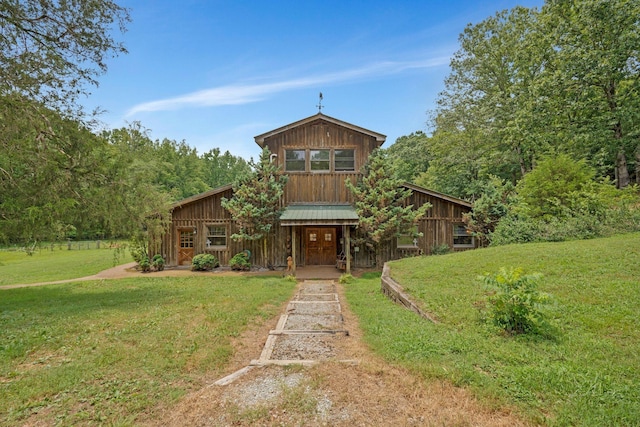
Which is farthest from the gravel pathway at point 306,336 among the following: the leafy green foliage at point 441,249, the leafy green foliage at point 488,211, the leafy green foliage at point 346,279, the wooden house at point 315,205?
the leafy green foliage at point 488,211

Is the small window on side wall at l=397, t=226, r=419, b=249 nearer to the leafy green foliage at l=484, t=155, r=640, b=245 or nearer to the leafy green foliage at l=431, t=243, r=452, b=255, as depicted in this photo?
the leafy green foliage at l=431, t=243, r=452, b=255

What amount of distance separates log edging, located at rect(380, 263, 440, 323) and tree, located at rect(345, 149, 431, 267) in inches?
112

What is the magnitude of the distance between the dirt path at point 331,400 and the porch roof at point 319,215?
8.58m

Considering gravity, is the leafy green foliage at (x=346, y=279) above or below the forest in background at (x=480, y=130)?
below

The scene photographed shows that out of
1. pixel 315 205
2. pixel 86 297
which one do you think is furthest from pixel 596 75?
pixel 86 297

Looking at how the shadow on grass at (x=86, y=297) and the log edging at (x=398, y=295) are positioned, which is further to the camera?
the shadow on grass at (x=86, y=297)

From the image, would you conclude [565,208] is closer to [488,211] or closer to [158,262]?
[488,211]

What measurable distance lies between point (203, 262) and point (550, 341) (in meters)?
13.9

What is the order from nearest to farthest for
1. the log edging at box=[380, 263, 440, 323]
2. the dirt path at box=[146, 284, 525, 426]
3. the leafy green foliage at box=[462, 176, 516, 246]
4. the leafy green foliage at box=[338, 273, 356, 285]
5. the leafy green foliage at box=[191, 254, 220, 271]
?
the dirt path at box=[146, 284, 525, 426]
the log edging at box=[380, 263, 440, 323]
the leafy green foliage at box=[338, 273, 356, 285]
the leafy green foliage at box=[462, 176, 516, 246]
the leafy green foliage at box=[191, 254, 220, 271]

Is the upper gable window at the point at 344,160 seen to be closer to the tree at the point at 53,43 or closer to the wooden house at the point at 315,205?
the wooden house at the point at 315,205

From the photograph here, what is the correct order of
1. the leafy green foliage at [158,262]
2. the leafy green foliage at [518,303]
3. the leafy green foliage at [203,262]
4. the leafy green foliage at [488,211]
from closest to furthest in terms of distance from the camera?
1. the leafy green foliage at [518,303]
2. the leafy green foliage at [488,211]
3. the leafy green foliage at [203,262]
4. the leafy green foliage at [158,262]

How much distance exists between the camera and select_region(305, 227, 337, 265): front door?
1588 centimetres

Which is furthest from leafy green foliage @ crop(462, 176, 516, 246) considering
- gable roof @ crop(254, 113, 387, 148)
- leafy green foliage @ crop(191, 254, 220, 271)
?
leafy green foliage @ crop(191, 254, 220, 271)

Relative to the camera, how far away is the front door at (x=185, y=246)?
53.0 ft
